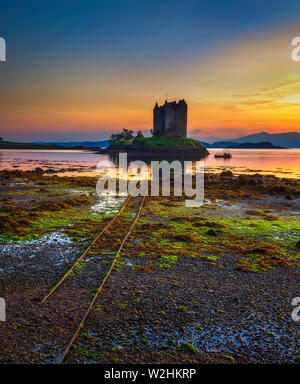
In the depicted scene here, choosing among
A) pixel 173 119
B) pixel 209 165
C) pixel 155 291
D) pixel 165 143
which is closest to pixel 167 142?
pixel 165 143

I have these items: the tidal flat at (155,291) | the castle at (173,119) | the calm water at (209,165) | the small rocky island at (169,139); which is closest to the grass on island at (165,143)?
the small rocky island at (169,139)

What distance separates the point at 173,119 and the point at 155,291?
6567 inches

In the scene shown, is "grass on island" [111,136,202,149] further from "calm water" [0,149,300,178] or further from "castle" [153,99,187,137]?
"calm water" [0,149,300,178]

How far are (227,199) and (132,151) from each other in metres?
132

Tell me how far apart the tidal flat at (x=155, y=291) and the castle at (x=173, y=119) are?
502ft

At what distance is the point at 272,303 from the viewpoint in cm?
760

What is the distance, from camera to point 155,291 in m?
8.14

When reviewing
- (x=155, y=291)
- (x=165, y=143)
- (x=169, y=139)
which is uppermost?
(x=169, y=139)

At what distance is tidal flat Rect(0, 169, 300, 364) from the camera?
5738 mm

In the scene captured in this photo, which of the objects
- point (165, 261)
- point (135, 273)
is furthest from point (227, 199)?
point (135, 273)

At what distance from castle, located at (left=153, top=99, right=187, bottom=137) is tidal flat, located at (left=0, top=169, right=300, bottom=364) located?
6020 inches

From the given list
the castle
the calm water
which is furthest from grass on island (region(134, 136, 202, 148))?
the calm water

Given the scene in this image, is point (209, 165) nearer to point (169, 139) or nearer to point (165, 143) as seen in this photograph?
point (165, 143)
